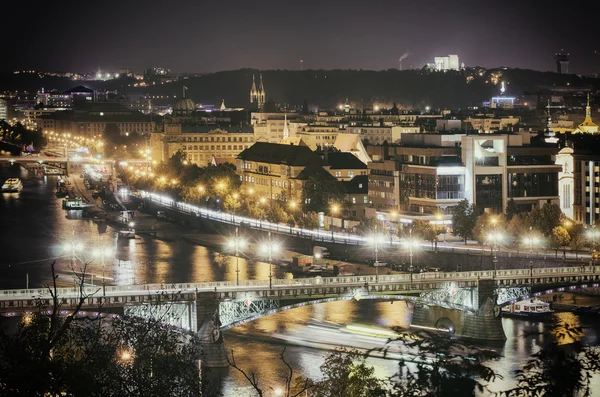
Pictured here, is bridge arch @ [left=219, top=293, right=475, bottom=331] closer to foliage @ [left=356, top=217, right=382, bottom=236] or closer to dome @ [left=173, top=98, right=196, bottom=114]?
foliage @ [left=356, top=217, right=382, bottom=236]

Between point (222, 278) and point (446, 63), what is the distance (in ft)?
299

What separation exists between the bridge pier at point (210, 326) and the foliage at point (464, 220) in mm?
13334

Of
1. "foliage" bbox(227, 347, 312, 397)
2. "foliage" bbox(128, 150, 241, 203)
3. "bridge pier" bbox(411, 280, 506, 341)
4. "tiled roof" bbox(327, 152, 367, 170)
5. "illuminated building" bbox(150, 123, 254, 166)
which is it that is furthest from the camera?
"illuminated building" bbox(150, 123, 254, 166)

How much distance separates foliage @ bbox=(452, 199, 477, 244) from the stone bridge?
746 cm

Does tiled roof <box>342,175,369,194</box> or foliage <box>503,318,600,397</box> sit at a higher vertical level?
tiled roof <box>342,175,369,194</box>

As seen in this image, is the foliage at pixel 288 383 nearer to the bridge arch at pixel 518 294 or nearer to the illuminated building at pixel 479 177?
the bridge arch at pixel 518 294

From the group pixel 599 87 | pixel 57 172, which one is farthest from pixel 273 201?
pixel 599 87

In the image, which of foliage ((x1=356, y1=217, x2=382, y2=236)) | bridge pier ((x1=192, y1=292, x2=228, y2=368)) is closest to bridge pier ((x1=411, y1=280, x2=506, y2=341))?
bridge pier ((x1=192, y1=292, x2=228, y2=368))

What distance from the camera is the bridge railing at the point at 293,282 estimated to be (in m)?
22.5

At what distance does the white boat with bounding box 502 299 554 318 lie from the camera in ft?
89.3

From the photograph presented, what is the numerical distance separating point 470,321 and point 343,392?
31.6 feet

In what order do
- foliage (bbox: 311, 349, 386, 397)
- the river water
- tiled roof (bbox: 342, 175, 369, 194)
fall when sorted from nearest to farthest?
foliage (bbox: 311, 349, 386, 397) < the river water < tiled roof (bbox: 342, 175, 369, 194)

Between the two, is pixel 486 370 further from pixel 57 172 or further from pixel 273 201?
pixel 57 172

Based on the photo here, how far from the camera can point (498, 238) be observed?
111ft
